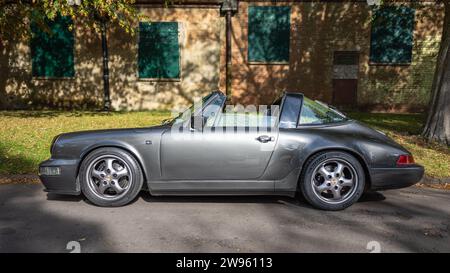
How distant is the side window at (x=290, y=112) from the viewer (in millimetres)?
4566

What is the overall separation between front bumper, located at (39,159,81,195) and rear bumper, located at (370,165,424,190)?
3.31 metres

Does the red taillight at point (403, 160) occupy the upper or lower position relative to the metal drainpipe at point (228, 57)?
lower

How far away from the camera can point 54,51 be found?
48.3ft

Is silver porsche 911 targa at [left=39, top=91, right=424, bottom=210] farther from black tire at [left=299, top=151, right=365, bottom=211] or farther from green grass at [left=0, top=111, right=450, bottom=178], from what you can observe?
green grass at [left=0, top=111, right=450, bottom=178]

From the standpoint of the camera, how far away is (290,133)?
176 inches

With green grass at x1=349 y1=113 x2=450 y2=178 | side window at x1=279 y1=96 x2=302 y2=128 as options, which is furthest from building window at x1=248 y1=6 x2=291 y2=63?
side window at x1=279 y1=96 x2=302 y2=128

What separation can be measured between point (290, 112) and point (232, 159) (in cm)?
89

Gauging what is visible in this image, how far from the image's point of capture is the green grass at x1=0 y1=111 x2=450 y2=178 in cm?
644

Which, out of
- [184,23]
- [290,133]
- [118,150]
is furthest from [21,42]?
[290,133]

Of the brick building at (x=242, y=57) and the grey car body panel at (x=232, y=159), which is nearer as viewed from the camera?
the grey car body panel at (x=232, y=159)

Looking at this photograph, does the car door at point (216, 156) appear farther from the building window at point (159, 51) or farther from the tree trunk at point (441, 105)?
the building window at point (159, 51)

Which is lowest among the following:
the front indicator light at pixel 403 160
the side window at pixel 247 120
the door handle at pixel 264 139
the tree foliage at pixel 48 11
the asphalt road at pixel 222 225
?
the asphalt road at pixel 222 225

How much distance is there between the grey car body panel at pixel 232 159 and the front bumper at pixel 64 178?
10mm

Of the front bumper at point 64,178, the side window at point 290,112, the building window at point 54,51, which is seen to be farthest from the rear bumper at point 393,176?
the building window at point 54,51
